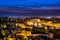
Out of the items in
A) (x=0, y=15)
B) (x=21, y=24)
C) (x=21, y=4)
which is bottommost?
(x=21, y=24)

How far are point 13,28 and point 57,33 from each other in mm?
441

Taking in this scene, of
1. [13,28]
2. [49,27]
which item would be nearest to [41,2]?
[49,27]

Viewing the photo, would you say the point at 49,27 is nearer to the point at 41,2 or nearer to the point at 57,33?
the point at 57,33

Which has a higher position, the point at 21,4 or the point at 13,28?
the point at 21,4

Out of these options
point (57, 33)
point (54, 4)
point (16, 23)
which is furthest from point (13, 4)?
point (57, 33)

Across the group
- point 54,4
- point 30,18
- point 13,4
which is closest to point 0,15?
point 13,4

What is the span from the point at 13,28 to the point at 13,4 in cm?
26

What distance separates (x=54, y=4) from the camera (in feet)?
3.49

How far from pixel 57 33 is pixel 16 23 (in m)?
0.42

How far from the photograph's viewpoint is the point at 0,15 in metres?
1.09

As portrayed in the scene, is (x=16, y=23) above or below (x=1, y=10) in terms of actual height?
below

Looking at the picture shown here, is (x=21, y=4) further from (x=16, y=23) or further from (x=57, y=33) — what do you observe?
(x=57, y=33)

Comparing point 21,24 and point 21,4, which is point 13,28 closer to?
point 21,24

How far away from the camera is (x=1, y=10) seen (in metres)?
1.12
